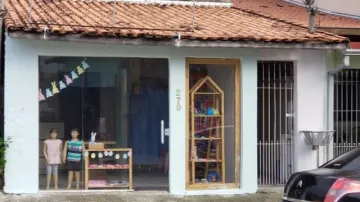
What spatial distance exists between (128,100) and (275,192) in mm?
3095

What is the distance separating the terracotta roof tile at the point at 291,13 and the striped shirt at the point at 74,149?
16.5 ft

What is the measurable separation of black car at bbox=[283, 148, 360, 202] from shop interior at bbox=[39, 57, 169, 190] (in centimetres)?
419

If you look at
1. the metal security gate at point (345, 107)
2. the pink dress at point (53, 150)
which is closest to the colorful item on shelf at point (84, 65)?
the pink dress at point (53, 150)

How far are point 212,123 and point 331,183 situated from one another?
4.83 metres

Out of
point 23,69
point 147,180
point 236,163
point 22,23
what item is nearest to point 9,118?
point 23,69

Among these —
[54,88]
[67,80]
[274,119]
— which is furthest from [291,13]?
[54,88]

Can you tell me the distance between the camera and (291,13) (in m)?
13.2

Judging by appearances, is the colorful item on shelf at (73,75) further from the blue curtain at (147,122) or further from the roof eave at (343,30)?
the roof eave at (343,30)

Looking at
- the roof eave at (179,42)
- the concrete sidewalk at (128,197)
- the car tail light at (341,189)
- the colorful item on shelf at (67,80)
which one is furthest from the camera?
the colorful item on shelf at (67,80)

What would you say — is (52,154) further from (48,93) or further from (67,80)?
(67,80)

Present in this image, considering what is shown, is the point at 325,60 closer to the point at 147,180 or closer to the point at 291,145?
the point at 291,145

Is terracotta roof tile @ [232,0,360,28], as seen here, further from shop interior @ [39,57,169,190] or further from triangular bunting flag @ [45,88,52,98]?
triangular bunting flag @ [45,88,52,98]

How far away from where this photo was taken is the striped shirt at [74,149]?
10023 millimetres

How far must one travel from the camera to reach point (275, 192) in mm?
10453
